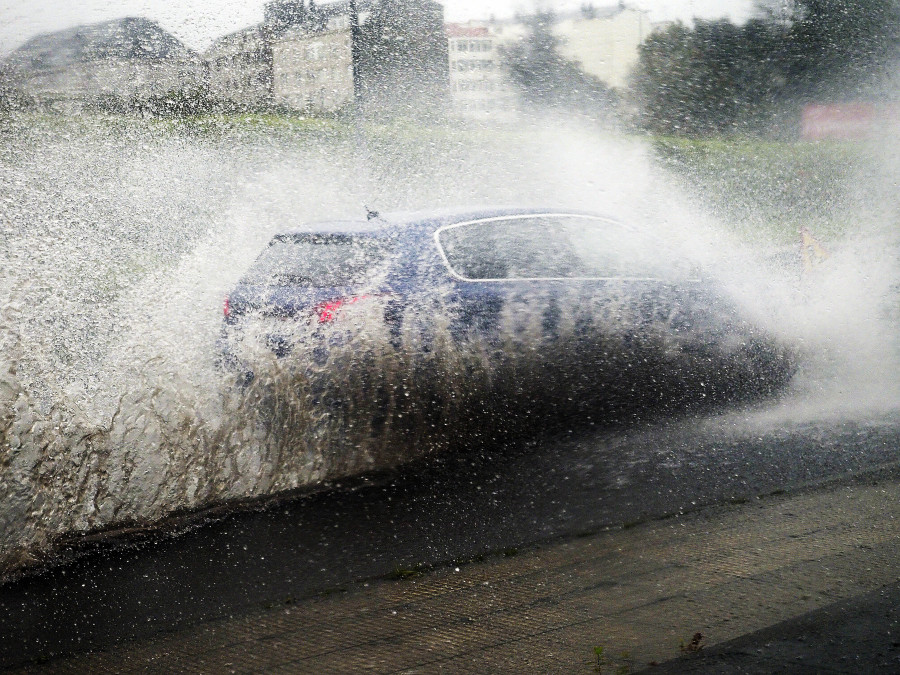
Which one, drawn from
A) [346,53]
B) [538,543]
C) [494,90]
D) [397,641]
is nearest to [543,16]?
[494,90]

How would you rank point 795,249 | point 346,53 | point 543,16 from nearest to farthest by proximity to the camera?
point 795,249
point 346,53
point 543,16

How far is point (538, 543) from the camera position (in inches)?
136

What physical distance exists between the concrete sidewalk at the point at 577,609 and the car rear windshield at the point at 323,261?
1920 mm

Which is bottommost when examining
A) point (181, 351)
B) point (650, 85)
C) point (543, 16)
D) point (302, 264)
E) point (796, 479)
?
point (796, 479)

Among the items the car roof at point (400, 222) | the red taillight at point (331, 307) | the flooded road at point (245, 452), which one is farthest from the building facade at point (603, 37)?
the red taillight at point (331, 307)

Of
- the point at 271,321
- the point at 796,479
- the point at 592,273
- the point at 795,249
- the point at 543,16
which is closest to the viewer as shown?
the point at 796,479

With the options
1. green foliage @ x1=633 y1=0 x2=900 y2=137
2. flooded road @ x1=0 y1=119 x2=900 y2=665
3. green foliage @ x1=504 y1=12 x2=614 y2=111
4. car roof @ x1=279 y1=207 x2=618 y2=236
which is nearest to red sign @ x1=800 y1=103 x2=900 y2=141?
green foliage @ x1=633 y1=0 x2=900 y2=137

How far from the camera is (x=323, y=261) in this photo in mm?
4730

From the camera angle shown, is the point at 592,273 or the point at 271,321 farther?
the point at 592,273

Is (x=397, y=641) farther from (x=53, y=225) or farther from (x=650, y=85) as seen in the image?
(x=650, y=85)

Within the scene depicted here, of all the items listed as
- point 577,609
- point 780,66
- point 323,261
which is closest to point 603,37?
point 780,66

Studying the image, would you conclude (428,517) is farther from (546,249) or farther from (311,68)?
(311,68)

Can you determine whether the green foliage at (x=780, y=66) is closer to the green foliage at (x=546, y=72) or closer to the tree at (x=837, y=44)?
the tree at (x=837, y=44)

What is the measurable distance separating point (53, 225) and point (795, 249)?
6835 millimetres
